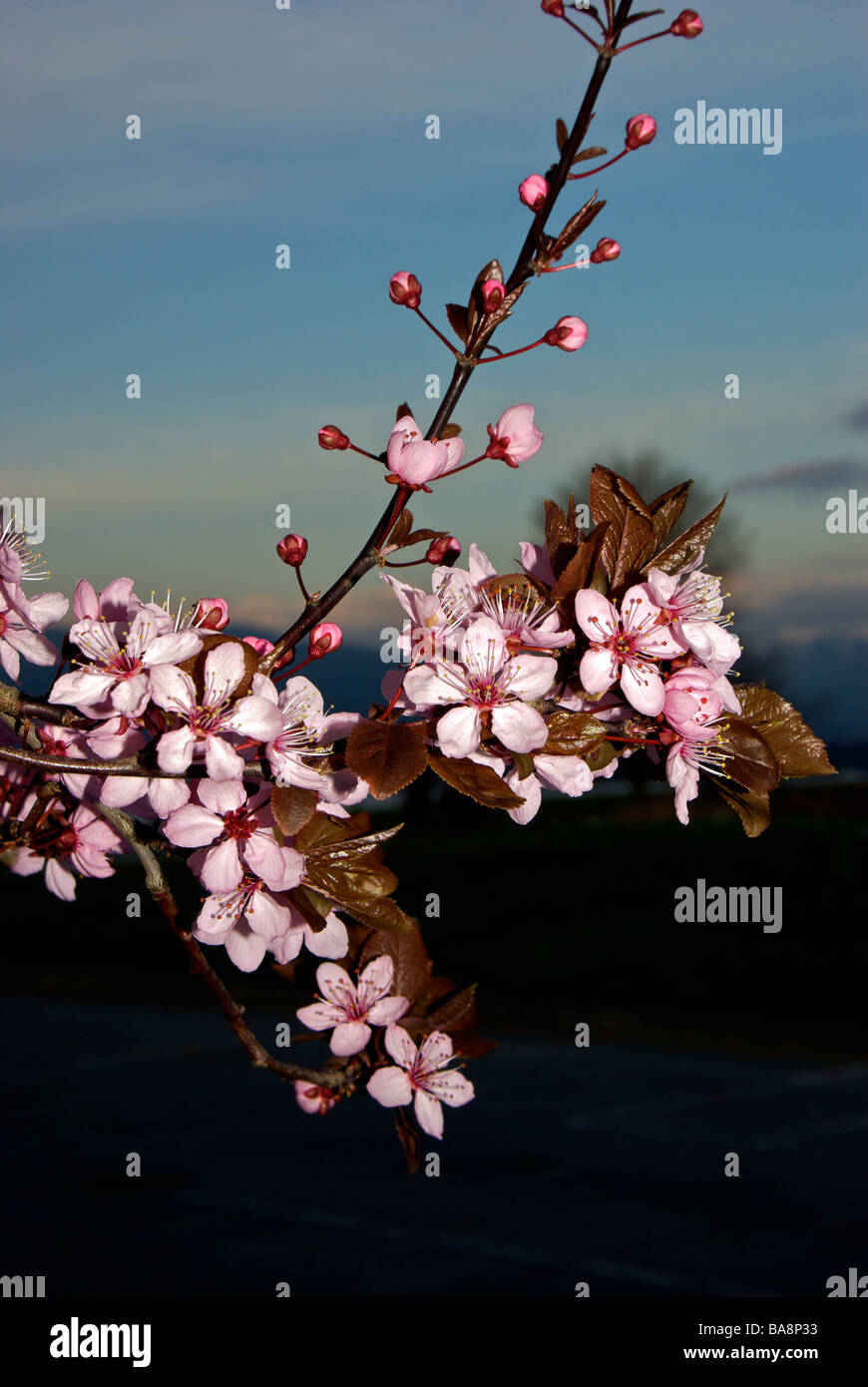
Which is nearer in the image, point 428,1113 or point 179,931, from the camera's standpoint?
point 179,931

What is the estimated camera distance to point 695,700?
1400mm

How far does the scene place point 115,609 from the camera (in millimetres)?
1430

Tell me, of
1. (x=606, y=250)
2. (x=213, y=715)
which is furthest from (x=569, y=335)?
(x=213, y=715)

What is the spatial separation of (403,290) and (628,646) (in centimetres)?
49

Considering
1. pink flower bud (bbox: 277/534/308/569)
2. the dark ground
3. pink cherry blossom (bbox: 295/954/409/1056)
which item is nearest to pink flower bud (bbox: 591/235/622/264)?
pink flower bud (bbox: 277/534/308/569)

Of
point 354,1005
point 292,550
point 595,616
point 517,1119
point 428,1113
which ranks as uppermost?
point 292,550

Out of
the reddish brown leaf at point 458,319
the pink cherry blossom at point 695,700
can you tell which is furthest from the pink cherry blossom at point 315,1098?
the reddish brown leaf at point 458,319

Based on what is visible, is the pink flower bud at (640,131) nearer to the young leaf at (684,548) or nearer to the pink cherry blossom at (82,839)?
the young leaf at (684,548)

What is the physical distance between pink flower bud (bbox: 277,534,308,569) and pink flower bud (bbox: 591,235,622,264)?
46 cm

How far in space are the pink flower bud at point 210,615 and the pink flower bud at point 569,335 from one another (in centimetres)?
48

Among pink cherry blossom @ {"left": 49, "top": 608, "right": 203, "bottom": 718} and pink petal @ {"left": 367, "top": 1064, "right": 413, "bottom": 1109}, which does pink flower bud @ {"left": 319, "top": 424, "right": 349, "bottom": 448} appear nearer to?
pink cherry blossom @ {"left": 49, "top": 608, "right": 203, "bottom": 718}

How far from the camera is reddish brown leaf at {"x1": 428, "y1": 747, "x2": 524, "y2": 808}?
1286 mm

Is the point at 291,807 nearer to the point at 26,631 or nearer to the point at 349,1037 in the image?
the point at 26,631

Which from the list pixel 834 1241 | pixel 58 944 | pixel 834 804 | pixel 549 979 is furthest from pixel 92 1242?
pixel 834 804
